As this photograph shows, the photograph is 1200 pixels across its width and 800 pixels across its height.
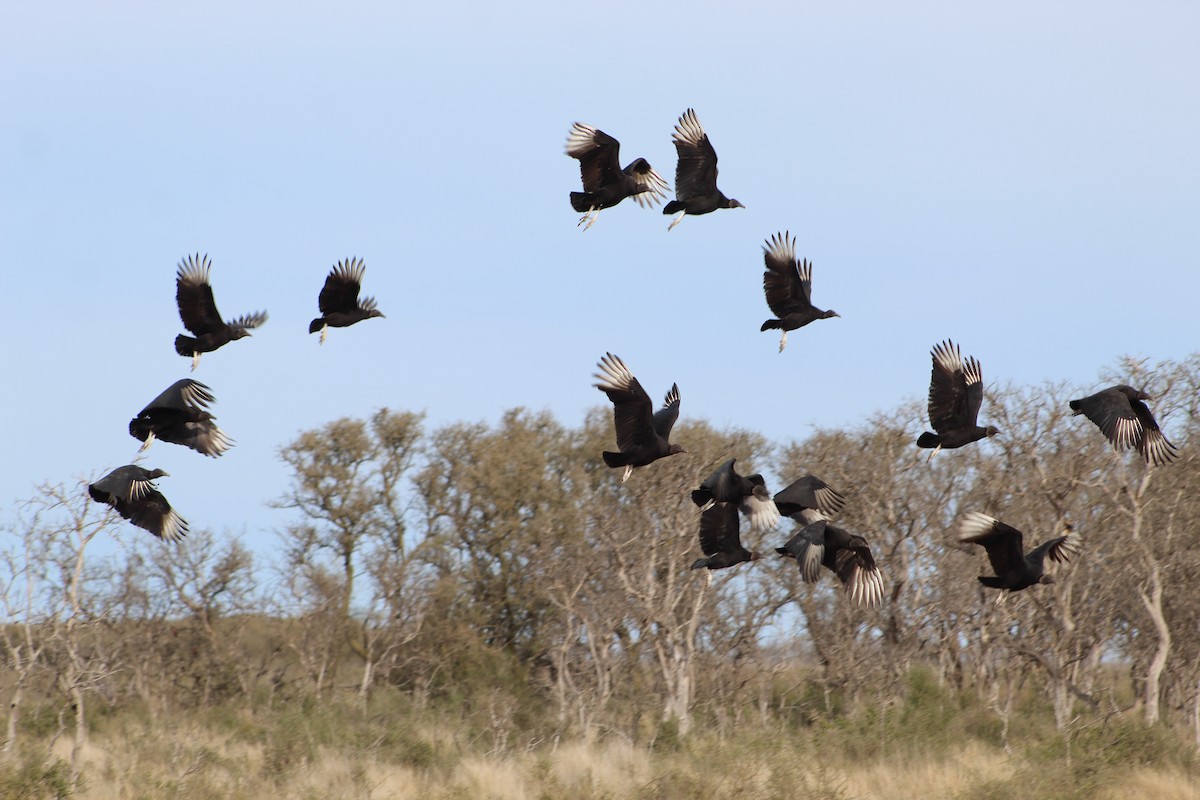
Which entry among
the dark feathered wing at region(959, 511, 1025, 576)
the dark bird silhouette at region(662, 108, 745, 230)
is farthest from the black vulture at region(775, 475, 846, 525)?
the dark bird silhouette at region(662, 108, 745, 230)

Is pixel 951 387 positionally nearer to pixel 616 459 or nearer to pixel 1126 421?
pixel 1126 421

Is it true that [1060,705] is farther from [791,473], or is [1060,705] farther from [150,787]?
[150,787]

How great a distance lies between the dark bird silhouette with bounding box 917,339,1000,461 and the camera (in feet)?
42.2

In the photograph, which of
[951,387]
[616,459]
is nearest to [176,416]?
[616,459]

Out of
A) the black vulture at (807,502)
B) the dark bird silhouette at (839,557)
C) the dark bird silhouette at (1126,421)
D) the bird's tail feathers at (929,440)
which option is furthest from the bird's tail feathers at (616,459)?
the dark bird silhouette at (1126,421)

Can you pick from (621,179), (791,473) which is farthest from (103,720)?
(621,179)

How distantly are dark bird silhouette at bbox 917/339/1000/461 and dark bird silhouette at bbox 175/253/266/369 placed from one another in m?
6.84

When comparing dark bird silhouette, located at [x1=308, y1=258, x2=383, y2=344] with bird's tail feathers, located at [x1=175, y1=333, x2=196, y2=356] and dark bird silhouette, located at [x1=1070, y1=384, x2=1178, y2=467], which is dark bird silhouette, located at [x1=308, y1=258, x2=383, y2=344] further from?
dark bird silhouette, located at [x1=1070, y1=384, x2=1178, y2=467]

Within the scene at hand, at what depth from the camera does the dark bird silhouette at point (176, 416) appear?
12750 millimetres

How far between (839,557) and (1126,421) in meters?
2.87

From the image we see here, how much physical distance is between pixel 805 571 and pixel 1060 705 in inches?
620

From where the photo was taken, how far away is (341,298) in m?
13.8

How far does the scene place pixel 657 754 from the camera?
2327 cm

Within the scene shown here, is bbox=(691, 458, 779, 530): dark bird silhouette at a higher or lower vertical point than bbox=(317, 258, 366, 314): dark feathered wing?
lower
